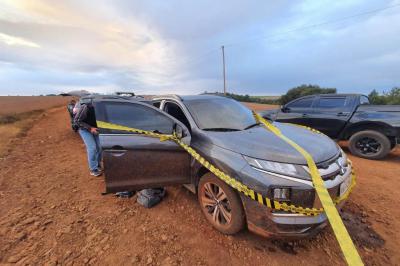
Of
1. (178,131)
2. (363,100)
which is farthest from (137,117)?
(363,100)

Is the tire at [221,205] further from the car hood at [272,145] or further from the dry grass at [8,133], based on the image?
the dry grass at [8,133]

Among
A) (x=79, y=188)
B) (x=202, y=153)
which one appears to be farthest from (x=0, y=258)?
(x=202, y=153)

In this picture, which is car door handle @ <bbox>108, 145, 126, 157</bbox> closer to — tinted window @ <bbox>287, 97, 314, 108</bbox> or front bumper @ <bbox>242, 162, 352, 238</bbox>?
front bumper @ <bbox>242, 162, 352, 238</bbox>

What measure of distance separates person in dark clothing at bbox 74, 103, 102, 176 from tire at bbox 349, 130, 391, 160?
6142mm

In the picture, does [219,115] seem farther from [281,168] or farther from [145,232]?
[145,232]

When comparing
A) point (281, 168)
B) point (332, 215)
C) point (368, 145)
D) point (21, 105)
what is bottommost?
point (368, 145)

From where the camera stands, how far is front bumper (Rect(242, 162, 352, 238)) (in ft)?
6.97

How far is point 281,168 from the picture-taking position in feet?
7.23

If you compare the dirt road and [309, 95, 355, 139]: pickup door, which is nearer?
the dirt road

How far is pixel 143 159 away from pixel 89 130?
1.75 metres

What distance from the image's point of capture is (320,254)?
7.85 feet

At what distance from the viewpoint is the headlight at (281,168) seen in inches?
85.2

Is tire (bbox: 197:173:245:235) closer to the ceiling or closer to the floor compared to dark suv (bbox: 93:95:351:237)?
closer to the floor

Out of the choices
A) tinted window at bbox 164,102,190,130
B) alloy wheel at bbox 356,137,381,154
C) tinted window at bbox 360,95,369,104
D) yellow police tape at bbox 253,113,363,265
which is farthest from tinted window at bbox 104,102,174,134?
tinted window at bbox 360,95,369,104
